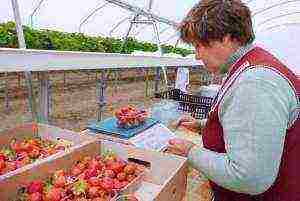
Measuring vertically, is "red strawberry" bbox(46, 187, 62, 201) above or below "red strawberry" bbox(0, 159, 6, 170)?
below

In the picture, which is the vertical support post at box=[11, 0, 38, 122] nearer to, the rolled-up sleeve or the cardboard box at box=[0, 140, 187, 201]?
the cardboard box at box=[0, 140, 187, 201]

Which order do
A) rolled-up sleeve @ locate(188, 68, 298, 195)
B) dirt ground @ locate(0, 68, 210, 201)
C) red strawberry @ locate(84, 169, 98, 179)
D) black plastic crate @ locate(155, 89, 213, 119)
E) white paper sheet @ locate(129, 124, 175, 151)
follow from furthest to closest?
dirt ground @ locate(0, 68, 210, 201)
black plastic crate @ locate(155, 89, 213, 119)
white paper sheet @ locate(129, 124, 175, 151)
red strawberry @ locate(84, 169, 98, 179)
rolled-up sleeve @ locate(188, 68, 298, 195)

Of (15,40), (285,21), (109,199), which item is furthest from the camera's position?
(285,21)

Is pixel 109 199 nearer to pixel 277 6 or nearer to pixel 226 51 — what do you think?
pixel 226 51

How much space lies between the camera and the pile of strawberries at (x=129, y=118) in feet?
6.95

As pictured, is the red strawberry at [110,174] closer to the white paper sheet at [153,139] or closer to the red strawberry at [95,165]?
the red strawberry at [95,165]

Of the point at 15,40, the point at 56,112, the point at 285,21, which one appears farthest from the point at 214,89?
the point at 285,21

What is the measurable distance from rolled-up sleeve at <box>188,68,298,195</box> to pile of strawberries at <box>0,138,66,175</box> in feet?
2.62

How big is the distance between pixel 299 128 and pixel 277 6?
37.5 ft

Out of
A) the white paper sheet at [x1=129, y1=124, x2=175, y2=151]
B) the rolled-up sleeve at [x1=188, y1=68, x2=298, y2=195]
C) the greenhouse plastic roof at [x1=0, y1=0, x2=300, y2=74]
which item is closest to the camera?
the rolled-up sleeve at [x1=188, y1=68, x2=298, y2=195]

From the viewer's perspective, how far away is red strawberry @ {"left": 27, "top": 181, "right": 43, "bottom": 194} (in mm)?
1219

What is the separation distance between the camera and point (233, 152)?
104 cm

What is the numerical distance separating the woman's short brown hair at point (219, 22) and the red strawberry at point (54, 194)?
28.4 inches

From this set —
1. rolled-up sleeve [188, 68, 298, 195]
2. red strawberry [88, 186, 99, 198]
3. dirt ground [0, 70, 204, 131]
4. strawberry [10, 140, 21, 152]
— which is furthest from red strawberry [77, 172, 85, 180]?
dirt ground [0, 70, 204, 131]
